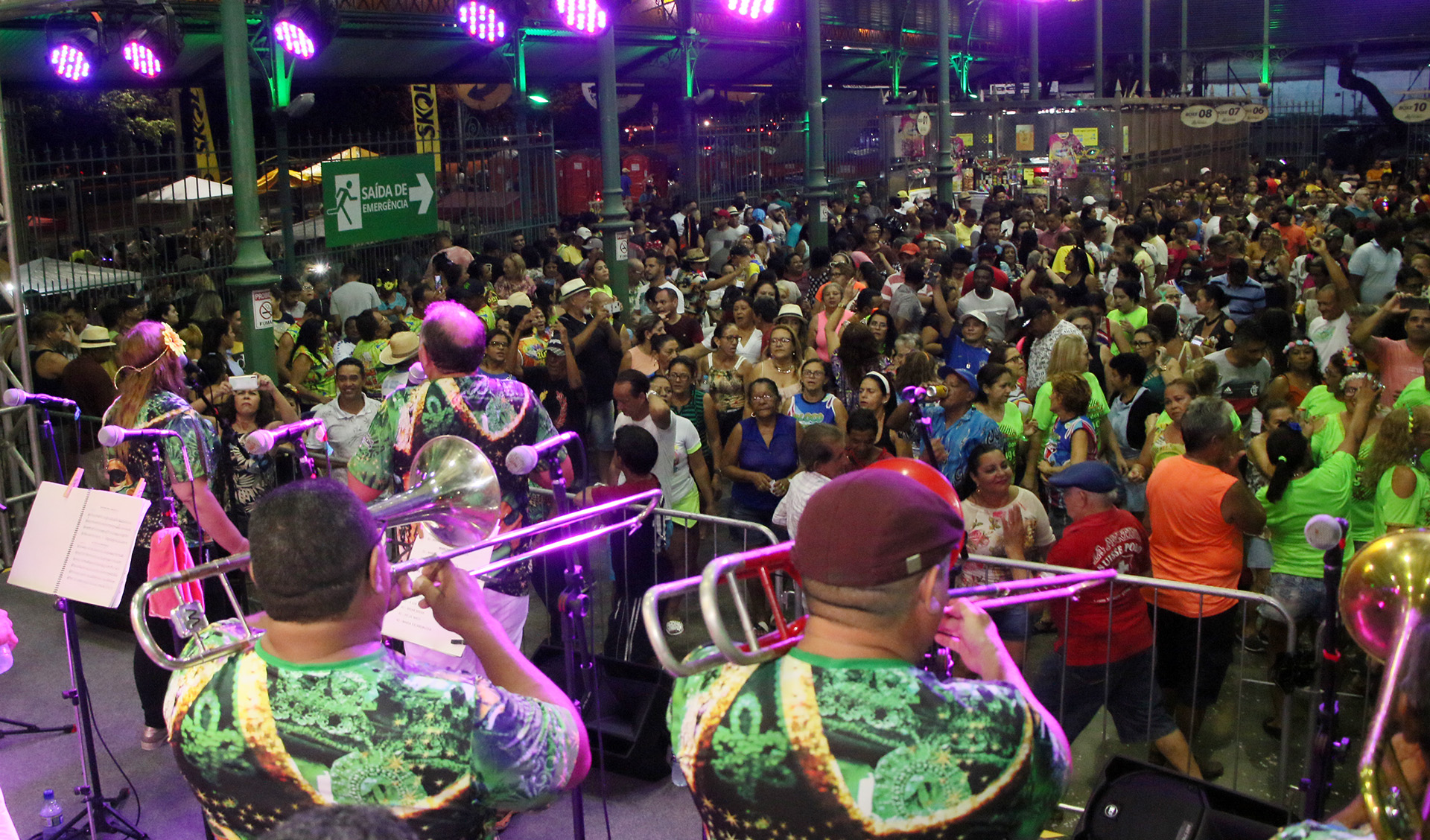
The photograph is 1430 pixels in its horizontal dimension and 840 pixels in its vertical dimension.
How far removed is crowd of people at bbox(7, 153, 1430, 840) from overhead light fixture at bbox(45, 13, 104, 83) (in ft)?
7.97

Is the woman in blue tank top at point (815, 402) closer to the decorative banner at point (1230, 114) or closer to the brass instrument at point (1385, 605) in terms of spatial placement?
the brass instrument at point (1385, 605)

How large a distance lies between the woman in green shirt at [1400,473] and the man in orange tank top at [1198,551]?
0.71 m

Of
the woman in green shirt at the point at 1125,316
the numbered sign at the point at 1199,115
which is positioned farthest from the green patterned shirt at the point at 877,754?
the numbered sign at the point at 1199,115

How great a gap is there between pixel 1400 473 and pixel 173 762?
208 inches

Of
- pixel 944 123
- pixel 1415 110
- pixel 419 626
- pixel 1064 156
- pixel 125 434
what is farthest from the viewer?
pixel 1064 156

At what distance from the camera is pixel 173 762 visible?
5.33m

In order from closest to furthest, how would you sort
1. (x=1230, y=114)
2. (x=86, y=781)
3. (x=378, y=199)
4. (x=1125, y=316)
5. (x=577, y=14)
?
1. (x=86, y=781)
2. (x=1125, y=316)
3. (x=577, y=14)
4. (x=378, y=199)
5. (x=1230, y=114)

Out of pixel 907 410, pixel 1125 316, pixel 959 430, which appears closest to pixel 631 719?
pixel 959 430

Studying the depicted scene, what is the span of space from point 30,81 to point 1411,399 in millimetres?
13683

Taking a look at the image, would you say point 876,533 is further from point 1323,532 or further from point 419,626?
point 419,626

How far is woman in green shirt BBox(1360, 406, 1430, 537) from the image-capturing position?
5.25 meters

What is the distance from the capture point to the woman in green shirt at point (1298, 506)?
5.32 meters

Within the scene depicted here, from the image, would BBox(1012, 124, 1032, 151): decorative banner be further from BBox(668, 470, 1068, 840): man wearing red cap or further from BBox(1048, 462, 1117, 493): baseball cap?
BBox(668, 470, 1068, 840): man wearing red cap

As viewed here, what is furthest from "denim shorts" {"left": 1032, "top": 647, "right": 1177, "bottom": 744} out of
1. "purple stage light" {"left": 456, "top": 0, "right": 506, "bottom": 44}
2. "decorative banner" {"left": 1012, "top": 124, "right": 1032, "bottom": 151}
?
"decorative banner" {"left": 1012, "top": 124, "right": 1032, "bottom": 151}
